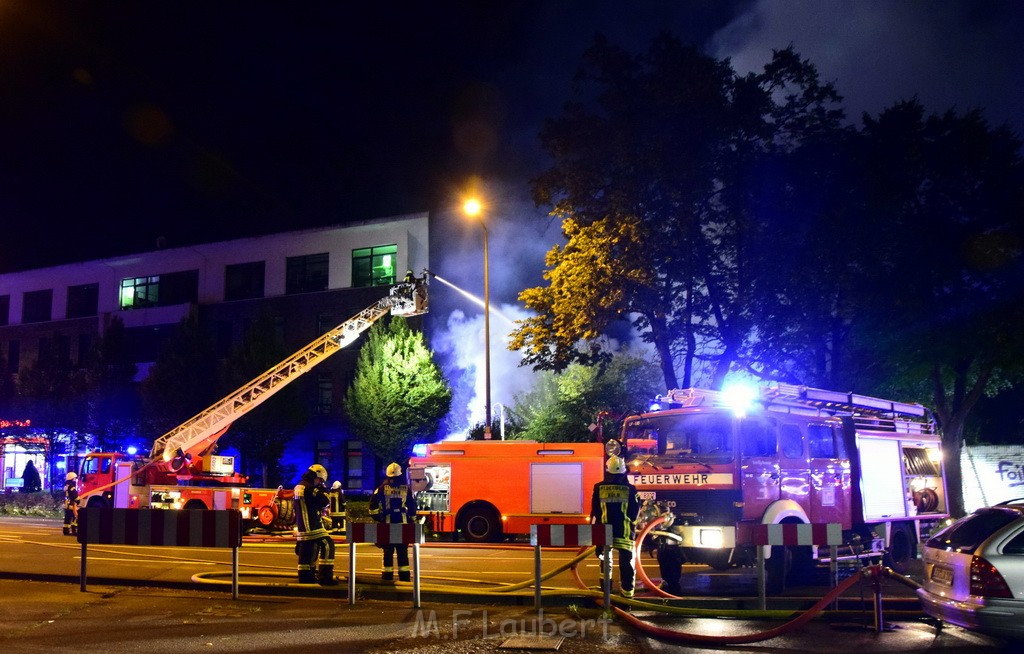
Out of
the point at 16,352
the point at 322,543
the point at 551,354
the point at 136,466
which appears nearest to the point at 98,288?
the point at 16,352

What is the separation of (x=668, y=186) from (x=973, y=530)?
48.3ft

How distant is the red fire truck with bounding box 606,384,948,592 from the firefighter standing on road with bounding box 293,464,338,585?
3.74m

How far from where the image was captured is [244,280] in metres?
40.3

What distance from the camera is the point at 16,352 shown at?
45375 millimetres

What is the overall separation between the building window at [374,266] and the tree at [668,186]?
15.4 m

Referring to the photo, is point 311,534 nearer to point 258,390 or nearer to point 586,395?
point 258,390

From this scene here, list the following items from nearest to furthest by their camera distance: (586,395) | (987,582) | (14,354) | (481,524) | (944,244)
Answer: (987,582) < (481,524) < (944,244) < (586,395) < (14,354)

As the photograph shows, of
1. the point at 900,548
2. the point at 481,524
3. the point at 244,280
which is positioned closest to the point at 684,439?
the point at 900,548

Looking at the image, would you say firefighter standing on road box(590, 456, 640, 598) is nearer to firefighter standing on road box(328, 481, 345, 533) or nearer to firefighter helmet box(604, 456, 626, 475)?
firefighter helmet box(604, 456, 626, 475)

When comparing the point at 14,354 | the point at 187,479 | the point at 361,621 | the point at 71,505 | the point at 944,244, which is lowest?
the point at 361,621

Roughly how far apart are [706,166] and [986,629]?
1587 centimetres

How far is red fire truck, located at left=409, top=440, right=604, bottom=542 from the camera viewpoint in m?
19.7

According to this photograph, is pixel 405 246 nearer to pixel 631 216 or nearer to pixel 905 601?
pixel 631 216

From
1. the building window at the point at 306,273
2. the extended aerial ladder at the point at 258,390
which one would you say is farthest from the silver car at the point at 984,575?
the building window at the point at 306,273
